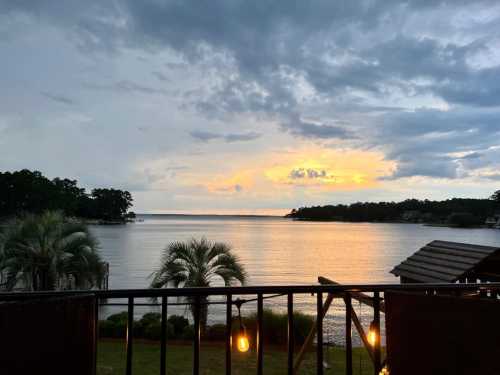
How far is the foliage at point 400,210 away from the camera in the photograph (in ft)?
365

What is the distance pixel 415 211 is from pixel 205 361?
4972 inches

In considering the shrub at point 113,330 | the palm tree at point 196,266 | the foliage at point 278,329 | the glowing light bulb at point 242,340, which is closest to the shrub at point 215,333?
the palm tree at point 196,266

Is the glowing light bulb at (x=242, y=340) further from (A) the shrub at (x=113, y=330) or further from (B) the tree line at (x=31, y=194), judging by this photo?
(B) the tree line at (x=31, y=194)

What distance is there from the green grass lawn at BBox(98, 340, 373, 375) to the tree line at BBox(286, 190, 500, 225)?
100741 mm

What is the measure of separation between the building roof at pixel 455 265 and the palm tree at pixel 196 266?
15.7 ft

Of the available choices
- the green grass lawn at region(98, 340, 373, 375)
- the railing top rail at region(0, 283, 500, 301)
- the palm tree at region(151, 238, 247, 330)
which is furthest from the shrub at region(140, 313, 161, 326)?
the railing top rail at region(0, 283, 500, 301)

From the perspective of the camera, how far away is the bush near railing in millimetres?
12469

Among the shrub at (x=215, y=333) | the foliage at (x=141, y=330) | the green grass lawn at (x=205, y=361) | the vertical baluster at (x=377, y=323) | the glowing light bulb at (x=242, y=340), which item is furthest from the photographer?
the foliage at (x=141, y=330)

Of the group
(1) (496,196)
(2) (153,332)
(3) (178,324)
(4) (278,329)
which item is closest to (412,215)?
(1) (496,196)

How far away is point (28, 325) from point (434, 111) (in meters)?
21.5

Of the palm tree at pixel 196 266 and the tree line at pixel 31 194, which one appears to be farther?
the tree line at pixel 31 194

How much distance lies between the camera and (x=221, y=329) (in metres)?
13.0

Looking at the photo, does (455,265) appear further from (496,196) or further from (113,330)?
(496,196)

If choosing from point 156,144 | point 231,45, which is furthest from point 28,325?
point 156,144
